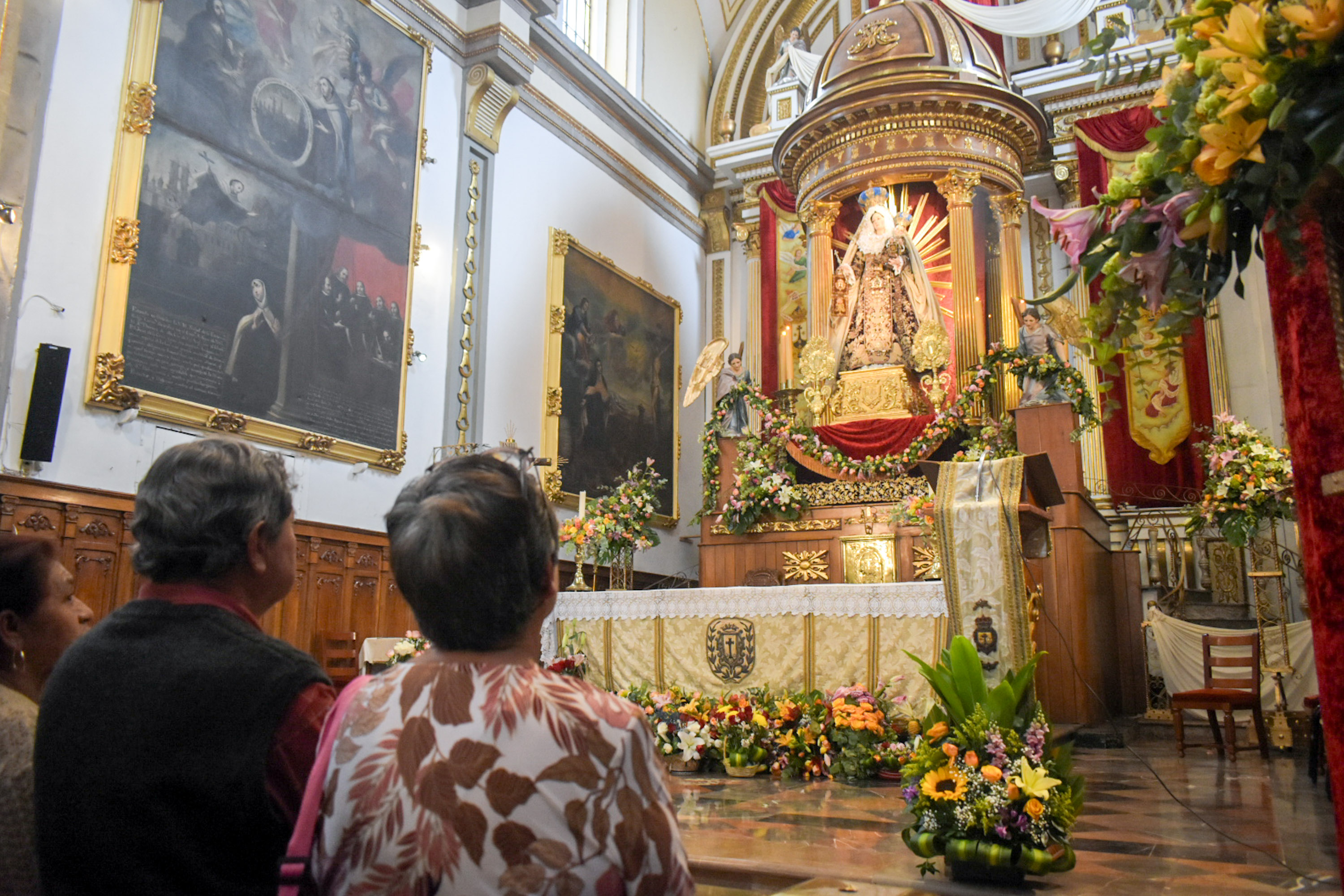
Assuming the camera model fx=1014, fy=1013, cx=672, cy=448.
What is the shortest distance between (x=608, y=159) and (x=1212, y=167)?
12002 mm

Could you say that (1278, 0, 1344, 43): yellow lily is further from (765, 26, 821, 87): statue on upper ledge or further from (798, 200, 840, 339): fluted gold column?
(765, 26, 821, 87): statue on upper ledge

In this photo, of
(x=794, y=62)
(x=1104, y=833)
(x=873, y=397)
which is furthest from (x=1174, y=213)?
(x=794, y=62)

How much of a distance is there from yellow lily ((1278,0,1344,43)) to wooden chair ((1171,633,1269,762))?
6.20 metres

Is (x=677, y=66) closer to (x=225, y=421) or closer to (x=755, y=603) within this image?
(x=225, y=421)

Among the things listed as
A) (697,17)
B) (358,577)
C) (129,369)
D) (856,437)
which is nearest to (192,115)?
(129,369)

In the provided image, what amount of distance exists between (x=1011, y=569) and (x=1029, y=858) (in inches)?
84.6

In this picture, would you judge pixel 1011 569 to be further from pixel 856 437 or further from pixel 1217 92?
pixel 856 437

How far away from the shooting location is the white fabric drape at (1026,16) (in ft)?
35.4

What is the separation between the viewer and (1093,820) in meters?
4.50

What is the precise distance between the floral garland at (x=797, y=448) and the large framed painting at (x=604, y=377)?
207 cm

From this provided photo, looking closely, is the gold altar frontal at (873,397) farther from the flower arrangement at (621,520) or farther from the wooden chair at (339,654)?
the wooden chair at (339,654)

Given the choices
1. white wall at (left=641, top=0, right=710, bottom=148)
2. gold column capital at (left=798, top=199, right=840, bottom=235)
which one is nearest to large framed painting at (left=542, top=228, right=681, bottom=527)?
gold column capital at (left=798, top=199, right=840, bottom=235)

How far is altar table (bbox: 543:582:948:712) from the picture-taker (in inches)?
254

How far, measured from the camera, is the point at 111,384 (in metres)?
7.02
